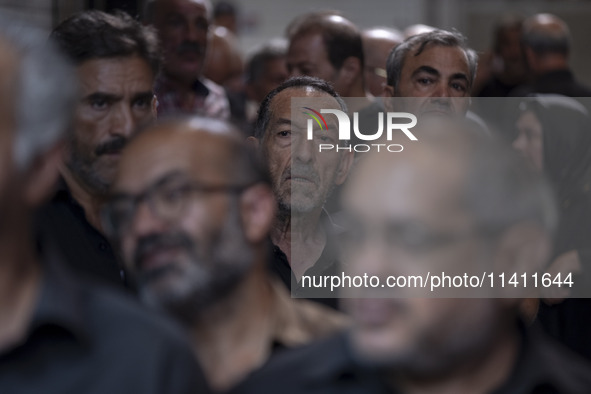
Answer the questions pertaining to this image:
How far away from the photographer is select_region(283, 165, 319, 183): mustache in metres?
3.15

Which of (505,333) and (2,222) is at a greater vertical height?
(2,222)

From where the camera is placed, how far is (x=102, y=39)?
3293 millimetres

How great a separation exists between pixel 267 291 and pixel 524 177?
547 mm

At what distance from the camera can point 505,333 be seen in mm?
1789

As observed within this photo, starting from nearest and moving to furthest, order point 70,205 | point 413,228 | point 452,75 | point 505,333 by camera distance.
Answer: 1. point 413,228
2. point 505,333
3. point 70,205
4. point 452,75

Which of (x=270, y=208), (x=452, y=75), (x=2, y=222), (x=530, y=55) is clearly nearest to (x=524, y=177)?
(x=270, y=208)

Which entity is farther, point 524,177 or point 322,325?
point 322,325

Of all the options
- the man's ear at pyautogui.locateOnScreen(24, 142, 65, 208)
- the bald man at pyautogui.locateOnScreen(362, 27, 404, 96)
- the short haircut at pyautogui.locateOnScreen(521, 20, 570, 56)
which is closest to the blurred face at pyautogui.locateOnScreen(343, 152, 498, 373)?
the man's ear at pyautogui.locateOnScreen(24, 142, 65, 208)

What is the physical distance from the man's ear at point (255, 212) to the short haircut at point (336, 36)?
8.44 ft

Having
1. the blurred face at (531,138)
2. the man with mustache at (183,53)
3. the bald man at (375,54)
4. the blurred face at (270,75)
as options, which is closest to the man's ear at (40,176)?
the blurred face at (531,138)

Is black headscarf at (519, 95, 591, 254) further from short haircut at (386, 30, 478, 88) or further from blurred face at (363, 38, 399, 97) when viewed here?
blurred face at (363, 38, 399, 97)

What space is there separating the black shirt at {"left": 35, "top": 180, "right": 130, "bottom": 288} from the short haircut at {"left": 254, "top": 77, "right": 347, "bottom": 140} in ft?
2.07

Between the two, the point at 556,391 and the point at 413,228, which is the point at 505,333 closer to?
the point at 556,391


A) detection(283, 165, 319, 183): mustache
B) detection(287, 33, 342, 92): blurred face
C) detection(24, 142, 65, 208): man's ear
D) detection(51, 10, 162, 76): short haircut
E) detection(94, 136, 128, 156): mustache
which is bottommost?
detection(287, 33, 342, 92): blurred face
